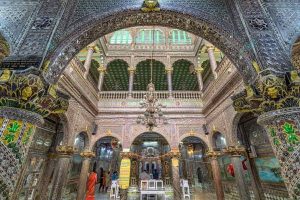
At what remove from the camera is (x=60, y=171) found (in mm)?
5953

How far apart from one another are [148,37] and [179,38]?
2.23m

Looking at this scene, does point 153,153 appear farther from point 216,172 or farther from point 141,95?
point 216,172

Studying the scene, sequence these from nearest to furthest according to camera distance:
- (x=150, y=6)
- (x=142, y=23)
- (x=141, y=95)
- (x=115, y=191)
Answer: (x=150, y=6)
(x=142, y=23)
(x=115, y=191)
(x=141, y=95)

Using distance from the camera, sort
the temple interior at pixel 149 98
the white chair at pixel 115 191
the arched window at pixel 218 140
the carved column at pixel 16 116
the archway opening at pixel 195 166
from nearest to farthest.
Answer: the carved column at pixel 16 116
the temple interior at pixel 149 98
the arched window at pixel 218 140
the white chair at pixel 115 191
the archway opening at pixel 195 166

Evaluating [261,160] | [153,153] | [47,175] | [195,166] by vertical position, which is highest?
[153,153]

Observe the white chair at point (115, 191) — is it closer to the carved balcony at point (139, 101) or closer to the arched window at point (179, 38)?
the carved balcony at point (139, 101)

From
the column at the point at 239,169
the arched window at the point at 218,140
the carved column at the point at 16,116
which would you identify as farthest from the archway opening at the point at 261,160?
the carved column at the point at 16,116

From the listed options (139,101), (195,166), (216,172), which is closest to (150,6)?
(139,101)

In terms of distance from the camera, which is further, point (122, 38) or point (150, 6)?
point (122, 38)

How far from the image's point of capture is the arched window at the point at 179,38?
11434 mm

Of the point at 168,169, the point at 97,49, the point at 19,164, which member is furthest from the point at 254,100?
the point at 168,169

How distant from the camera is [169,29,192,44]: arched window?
37.5 ft

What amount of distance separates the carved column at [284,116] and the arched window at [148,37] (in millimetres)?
9920

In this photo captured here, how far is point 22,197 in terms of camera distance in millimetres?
5094
